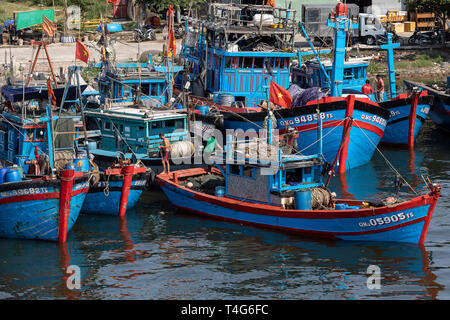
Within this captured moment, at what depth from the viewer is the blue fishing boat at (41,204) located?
22.5 m

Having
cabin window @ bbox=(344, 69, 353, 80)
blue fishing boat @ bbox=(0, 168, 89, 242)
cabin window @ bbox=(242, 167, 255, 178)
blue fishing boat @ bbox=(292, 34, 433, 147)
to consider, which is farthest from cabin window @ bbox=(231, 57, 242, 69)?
blue fishing boat @ bbox=(0, 168, 89, 242)

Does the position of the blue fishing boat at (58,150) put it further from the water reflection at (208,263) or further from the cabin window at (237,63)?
the cabin window at (237,63)

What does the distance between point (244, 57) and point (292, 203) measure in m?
12.9

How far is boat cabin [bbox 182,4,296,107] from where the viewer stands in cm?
3522

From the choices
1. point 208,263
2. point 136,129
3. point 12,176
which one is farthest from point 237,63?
point 208,263

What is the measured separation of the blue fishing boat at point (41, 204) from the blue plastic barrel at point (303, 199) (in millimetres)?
6477

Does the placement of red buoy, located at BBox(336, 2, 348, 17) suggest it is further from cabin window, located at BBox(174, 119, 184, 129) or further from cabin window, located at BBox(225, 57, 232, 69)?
cabin window, located at BBox(174, 119, 184, 129)

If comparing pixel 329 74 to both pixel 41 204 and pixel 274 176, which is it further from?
pixel 41 204

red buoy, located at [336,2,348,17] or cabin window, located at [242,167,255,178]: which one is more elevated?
red buoy, located at [336,2,348,17]

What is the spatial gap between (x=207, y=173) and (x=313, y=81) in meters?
13.1

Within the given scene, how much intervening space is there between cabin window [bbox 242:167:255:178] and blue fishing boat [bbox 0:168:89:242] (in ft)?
16.1

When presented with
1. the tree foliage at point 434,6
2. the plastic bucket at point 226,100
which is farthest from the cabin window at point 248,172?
the tree foliage at point 434,6
